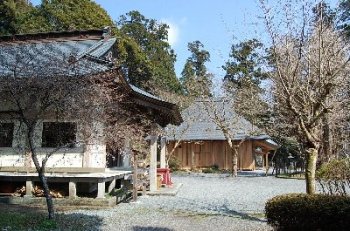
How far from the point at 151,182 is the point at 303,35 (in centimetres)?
844

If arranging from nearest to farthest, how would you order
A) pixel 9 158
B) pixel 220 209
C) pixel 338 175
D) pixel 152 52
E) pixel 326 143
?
pixel 338 175
pixel 220 209
pixel 9 158
pixel 326 143
pixel 152 52

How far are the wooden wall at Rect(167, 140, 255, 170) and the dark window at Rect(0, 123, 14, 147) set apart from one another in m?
21.9

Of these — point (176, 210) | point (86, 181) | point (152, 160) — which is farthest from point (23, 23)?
point (176, 210)

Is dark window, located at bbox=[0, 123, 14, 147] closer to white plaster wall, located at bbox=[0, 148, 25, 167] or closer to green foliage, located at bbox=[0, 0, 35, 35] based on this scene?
white plaster wall, located at bbox=[0, 148, 25, 167]

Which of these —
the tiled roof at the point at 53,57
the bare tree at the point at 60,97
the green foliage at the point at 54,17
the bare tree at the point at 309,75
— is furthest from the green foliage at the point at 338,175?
the green foliage at the point at 54,17

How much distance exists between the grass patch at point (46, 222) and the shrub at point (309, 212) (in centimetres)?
369

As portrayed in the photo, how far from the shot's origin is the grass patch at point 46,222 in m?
7.73

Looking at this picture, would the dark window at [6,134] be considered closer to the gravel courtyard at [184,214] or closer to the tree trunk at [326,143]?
the gravel courtyard at [184,214]

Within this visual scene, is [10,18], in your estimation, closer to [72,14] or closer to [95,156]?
[72,14]

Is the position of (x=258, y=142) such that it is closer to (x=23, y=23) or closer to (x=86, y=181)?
(x=23, y=23)

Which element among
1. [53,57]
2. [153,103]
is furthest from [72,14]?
[53,57]

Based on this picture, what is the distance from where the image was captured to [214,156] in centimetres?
3359

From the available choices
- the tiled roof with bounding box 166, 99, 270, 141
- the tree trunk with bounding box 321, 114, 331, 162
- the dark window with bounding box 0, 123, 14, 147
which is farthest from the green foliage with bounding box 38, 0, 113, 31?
the dark window with bounding box 0, 123, 14, 147

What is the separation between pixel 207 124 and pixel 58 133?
79.0 feet
